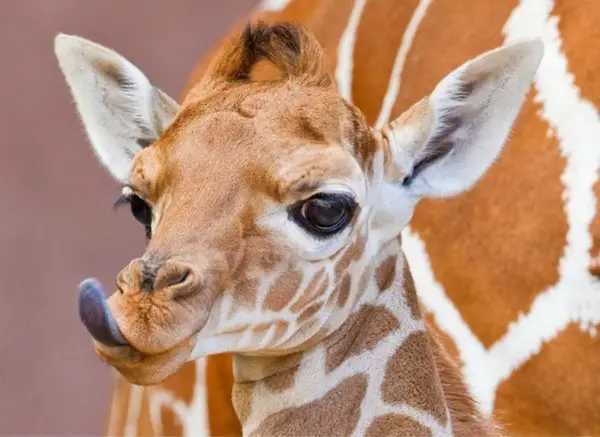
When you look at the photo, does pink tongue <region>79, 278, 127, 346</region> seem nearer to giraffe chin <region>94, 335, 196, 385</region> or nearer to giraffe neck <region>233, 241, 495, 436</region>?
giraffe chin <region>94, 335, 196, 385</region>

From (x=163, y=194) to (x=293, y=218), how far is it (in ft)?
0.44

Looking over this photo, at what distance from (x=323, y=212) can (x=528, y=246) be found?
488 mm

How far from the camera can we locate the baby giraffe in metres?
1.09

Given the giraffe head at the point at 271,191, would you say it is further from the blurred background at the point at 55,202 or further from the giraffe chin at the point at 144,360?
the blurred background at the point at 55,202

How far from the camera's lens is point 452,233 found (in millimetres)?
1675

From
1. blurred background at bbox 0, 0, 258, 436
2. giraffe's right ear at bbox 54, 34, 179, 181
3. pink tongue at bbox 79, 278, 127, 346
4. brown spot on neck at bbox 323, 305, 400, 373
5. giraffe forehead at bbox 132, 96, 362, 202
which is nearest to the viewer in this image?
pink tongue at bbox 79, 278, 127, 346

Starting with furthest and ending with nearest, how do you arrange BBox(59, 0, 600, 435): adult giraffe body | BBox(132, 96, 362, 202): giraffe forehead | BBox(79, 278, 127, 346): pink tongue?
BBox(59, 0, 600, 435): adult giraffe body
BBox(132, 96, 362, 202): giraffe forehead
BBox(79, 278, 127, 346): pink tongue

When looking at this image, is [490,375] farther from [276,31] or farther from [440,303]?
[276,31]

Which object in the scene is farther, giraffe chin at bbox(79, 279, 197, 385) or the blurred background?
the blurred background

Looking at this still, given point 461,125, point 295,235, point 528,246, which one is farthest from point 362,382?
point 528,246

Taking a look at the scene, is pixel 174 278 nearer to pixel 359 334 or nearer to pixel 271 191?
pixel 271 191

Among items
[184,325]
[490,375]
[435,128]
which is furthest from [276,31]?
[490,375]

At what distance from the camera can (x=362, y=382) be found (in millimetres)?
1257

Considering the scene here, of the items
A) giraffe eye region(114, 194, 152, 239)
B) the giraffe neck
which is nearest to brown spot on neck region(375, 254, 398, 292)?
the giraffe neck
